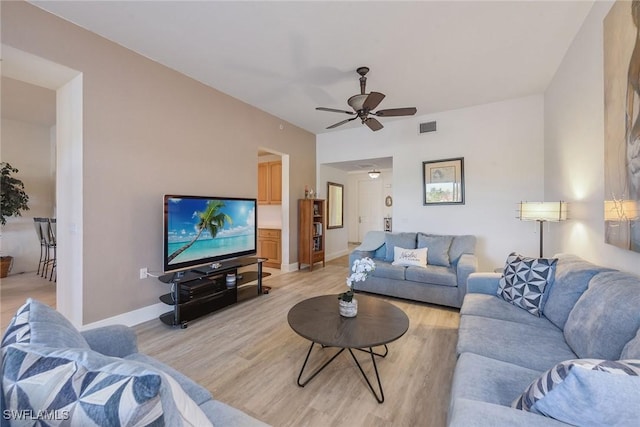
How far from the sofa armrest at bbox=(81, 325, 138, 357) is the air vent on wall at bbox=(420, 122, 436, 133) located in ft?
15.5

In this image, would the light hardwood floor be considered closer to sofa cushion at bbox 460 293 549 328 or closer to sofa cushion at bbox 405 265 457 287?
sofa cushion at bbox 405 265 457 287

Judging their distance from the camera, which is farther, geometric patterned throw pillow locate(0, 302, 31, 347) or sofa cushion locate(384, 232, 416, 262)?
sofa cushion locate(384, 232, 416, 262)

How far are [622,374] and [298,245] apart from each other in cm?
483

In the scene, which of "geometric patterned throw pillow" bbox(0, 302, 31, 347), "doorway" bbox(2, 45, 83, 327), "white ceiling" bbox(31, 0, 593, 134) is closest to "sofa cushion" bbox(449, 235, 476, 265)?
"white ceiling" bbox(31, 0, 593, 134)

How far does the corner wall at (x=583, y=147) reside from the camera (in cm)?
204

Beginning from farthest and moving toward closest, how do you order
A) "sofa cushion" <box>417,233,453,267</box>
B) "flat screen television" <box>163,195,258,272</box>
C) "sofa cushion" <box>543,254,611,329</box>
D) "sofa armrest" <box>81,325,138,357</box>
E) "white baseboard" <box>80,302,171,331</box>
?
"sofa cushion" <box>417,233,453,267</box>
"flat screen television" <box>163,195,258,272</box>
"white baseboard" <box>80,302,171,331</box>
"sofa cushion" <box>543,254,611,329</box>
"sofa armrest" <box>81,325,138,357</box>

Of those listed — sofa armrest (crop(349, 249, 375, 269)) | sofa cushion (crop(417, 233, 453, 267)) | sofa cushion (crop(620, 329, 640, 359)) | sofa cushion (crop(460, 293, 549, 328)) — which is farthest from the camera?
sofa armrest (crop(349, 249, 375, 269))

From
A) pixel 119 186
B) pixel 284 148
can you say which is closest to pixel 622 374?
pixel 119 186

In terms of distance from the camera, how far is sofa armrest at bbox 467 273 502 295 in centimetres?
244

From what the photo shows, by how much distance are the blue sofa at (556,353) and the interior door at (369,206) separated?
596cm

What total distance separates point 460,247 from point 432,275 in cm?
81

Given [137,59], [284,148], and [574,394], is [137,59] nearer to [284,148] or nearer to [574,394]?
[284,148]

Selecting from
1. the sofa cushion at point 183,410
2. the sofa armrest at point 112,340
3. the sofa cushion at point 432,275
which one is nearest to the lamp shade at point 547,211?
the sofa cushion at point 432,275

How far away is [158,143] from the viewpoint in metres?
3.04
